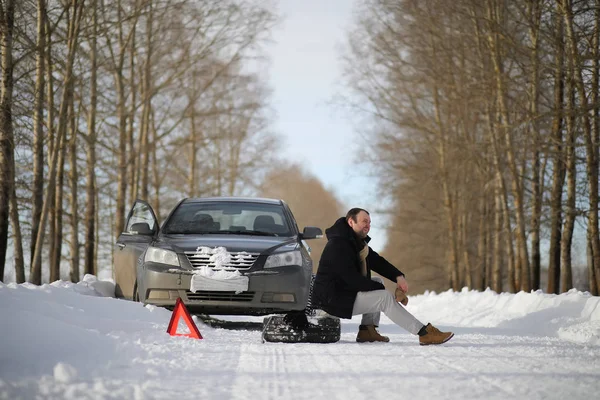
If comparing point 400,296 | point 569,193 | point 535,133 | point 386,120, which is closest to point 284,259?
point 400,296

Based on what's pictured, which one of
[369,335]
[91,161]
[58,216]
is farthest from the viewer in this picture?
[58,216]

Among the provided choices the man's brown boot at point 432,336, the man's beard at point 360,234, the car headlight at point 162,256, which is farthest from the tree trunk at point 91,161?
the man's brown boot at point 432,336

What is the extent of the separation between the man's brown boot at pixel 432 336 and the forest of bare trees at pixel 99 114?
1001cm

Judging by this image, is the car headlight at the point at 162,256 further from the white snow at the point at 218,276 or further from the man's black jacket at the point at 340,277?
the man's black jacket at the point at 340,277

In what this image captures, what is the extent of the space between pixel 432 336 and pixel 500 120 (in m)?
18.4

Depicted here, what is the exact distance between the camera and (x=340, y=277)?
9.44 meters

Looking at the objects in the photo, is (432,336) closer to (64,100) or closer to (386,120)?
(64,100)

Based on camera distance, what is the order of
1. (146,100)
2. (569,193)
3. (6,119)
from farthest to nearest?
1. (146,100)
2. (569,193)
3. (6,119)

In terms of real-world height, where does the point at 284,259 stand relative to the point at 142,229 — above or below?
below

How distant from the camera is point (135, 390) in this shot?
547 centimetres

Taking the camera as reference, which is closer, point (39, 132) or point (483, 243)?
point (39, 132)

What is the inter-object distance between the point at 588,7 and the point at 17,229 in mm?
13580

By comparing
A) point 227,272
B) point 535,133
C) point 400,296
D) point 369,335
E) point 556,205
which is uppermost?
point 535,133

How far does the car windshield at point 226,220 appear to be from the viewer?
1170 centimetres
